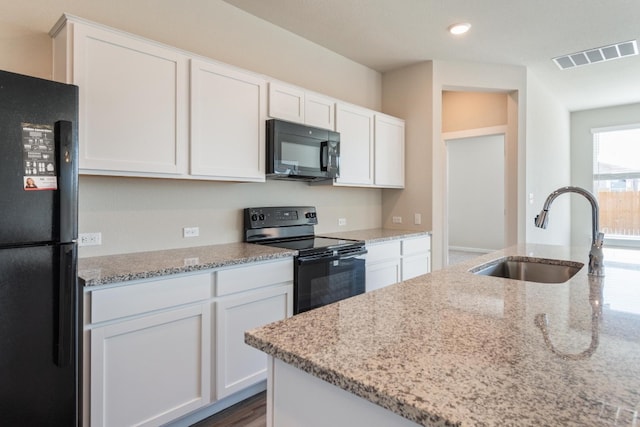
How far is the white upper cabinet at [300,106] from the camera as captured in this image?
275 cm

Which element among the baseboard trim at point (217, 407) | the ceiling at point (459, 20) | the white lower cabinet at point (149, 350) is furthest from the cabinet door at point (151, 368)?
the ceiling at point (459, 20)

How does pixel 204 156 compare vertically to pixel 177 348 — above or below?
above

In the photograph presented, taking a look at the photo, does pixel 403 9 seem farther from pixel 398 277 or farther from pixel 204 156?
pixel 398 277

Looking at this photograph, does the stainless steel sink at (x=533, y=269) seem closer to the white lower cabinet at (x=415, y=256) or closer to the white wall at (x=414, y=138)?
the white lower cabinet at (x=415, y=256)

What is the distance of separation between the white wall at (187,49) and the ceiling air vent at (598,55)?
2480mm

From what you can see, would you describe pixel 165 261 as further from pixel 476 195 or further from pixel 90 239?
pixel 476 195

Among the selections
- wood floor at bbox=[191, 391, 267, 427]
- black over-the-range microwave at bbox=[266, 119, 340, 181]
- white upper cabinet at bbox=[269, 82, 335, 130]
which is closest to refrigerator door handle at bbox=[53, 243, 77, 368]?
wood floor at bbox=[191, 391, 267, 427]

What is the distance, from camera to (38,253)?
55.1 inches

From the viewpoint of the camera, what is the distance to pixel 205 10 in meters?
2.67

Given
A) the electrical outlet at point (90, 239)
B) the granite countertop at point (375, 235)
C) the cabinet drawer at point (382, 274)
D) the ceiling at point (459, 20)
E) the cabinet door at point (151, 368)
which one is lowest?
the cabinet door at point (151, 368)

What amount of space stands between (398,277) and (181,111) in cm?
237

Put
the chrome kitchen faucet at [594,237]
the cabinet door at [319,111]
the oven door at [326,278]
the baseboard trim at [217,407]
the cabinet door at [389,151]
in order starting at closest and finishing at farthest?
the chrome kitchen faucet at [594,237], the baseboard trim at [217,407], the oven door at [326,278], the cabinet door at [319,111], the cabinet door at [389,151]

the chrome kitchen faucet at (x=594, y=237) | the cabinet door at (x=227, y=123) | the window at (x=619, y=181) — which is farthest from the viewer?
the window at (x=619, y=181)

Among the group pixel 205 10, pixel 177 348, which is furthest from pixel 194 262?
pixel 205 10
